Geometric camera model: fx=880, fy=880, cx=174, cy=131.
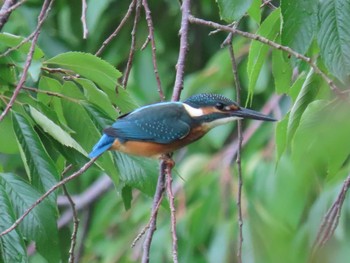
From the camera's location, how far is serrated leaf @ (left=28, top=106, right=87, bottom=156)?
6.10ft

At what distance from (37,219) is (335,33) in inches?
28.8

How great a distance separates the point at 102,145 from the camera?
197cm

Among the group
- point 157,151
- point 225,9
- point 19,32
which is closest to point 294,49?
point 225,9

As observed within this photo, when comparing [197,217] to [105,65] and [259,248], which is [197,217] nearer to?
[105,65]

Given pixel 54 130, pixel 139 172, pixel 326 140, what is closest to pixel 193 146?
pixel 139 172

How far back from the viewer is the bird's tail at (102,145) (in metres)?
1.94

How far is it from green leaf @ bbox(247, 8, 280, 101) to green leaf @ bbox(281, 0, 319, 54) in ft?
0.88

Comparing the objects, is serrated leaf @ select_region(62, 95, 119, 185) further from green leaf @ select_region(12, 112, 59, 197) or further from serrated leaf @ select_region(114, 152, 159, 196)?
green leaf @ select_region(12, 112, 59, 197)

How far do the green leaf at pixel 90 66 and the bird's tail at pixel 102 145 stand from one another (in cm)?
12

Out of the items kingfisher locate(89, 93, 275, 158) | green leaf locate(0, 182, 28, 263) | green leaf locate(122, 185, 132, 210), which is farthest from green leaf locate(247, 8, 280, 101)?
green leaf locate(0, 182, 28, 263)

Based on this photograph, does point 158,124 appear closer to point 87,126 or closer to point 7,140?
point 87,126

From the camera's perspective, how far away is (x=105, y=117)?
2.08m

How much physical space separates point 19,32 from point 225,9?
9.87ft

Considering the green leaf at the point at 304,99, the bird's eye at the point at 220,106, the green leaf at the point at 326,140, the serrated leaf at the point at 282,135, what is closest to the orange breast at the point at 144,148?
the bird's eye at the point at 220,106
